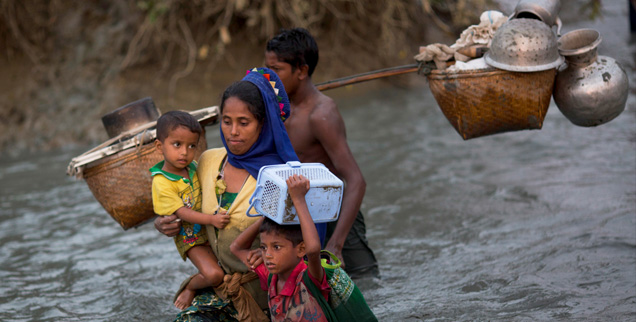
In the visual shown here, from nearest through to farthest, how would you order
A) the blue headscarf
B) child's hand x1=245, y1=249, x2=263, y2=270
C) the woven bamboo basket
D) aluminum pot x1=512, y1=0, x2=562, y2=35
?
1. child's hand x1=245, y1=249, x2=263, y2=270
2. the blue headscarf
3. the woven bamboo basket
4. aluminum pot x1=512, y1=0, x2=562, y2=35

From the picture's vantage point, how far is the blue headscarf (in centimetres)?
290

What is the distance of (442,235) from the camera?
5.19m

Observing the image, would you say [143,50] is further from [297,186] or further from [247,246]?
[297,186]

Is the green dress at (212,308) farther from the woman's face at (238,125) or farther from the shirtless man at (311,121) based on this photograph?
the shirtless man at (311,121)

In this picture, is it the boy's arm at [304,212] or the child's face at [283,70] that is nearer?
the boy's arm at [304,212]

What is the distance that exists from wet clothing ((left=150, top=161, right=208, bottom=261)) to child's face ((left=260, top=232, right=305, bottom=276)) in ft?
1.73

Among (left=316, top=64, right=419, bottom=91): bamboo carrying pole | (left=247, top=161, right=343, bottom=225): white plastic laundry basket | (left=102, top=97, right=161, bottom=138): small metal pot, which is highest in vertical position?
(left=102, top=97, right=161, bottom=138): small metal pot

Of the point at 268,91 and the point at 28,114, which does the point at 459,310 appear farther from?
the point at 28,114

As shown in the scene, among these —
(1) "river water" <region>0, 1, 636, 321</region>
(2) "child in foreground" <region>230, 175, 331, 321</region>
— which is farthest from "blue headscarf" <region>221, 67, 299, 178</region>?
(1) "river water" <region>0, 1, 636, 321</region>

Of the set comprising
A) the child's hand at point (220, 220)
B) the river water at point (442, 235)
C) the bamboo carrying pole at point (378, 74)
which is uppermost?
the bamboo carrying pole at point (378, 74)

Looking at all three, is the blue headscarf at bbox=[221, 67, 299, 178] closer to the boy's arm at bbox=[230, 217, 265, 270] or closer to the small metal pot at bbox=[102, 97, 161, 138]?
the boy's arm at bbox=[230, 217, 265, 270]

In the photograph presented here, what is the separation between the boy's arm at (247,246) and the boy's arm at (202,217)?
0.11 m

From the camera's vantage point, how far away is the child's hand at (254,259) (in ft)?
9.16

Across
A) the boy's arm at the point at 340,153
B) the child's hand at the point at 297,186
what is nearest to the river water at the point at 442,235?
the boy's arm at the point at 340,153
